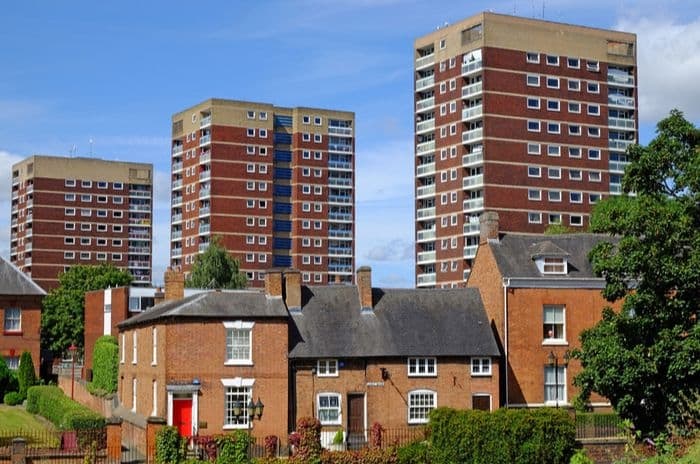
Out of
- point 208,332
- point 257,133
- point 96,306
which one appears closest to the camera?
point 208,332

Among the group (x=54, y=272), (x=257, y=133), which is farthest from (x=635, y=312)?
(x=54, y=272)

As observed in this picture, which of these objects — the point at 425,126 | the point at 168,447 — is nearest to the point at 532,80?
the point at 425,126

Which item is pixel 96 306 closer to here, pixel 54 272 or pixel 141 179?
pixel 54 272

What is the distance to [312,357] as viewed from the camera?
50.2 meters

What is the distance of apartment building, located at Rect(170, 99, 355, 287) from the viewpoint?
433 ft

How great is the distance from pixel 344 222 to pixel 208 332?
312 ft

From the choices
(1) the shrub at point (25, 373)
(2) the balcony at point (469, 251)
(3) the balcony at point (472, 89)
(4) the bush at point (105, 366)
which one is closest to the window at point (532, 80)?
(3) the balcony at point (472, 89)

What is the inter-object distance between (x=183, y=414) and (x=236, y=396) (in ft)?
8.42

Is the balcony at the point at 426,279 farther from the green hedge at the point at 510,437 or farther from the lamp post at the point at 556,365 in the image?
the green hedge at the point at 510,437

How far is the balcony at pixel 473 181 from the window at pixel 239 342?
192 feet

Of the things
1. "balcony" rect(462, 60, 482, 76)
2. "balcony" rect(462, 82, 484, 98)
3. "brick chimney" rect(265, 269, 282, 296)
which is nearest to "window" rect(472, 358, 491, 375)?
"brick chimney" rect(265, 269, 282, 296)

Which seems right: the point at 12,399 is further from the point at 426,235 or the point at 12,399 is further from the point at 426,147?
the point at 426,147

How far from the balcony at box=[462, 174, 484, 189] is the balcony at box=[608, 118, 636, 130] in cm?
1804

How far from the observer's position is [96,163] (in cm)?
15825
